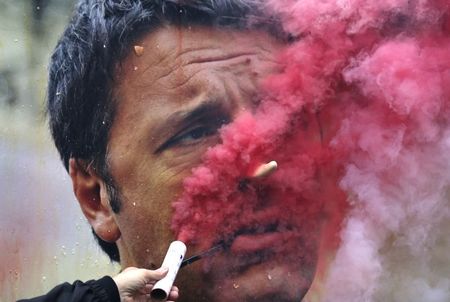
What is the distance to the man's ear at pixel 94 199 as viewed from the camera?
2912mm

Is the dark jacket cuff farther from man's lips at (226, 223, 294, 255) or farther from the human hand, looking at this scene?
man's lips at (226, 223, 294, 255)

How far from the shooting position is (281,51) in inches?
114

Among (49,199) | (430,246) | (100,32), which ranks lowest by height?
(430,246)

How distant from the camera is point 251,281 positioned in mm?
2836

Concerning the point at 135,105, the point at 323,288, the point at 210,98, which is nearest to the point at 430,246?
the point at 323,288

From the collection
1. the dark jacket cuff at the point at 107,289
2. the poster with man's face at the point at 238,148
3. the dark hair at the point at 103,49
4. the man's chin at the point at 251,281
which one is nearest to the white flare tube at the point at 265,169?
the poster with man's face at the point at 238,148

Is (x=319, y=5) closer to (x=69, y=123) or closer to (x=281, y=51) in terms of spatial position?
(x=281, y=51)

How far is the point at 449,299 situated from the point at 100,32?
1661 mm

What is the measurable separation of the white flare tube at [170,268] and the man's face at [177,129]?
125 millimetres

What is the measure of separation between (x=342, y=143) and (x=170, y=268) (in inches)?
30.9

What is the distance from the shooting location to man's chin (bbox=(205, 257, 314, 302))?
283cm

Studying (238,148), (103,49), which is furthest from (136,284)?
(103,49)

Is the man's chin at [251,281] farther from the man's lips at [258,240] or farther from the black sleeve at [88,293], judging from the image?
the black sleeve at [88,293]

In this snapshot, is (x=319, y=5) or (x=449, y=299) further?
(x=449, y=299)
